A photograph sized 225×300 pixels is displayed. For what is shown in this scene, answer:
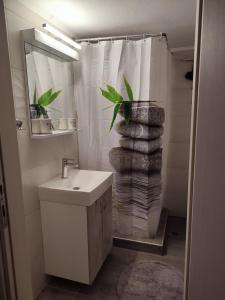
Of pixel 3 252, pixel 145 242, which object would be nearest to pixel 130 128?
pixel 145 242

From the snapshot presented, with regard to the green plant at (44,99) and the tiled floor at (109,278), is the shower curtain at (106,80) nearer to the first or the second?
the green plant at (44,99)

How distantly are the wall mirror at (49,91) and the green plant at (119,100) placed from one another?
392 millimetres

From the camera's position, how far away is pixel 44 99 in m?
1.78

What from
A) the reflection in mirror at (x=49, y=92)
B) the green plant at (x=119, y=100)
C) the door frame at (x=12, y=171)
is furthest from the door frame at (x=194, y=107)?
the green plant at (x=119, y=100)

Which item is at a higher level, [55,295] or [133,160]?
[133,160]

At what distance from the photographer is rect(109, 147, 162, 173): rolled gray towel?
2105mm

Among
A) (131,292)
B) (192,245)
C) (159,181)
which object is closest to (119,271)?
(131,292)

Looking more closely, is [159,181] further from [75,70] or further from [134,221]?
[75,70]

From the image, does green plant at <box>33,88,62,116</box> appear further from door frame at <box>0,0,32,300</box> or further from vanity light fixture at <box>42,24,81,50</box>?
door frame at <box>0,0,32,300</box>

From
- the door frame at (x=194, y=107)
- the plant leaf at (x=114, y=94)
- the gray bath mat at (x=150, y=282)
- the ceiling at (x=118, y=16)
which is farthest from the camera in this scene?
the plant leaf at (x=114, y=94)

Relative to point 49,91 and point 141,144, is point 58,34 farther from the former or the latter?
point 141,144

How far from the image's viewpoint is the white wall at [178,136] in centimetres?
263

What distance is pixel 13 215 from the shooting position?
86cm

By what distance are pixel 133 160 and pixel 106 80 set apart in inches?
34.2
